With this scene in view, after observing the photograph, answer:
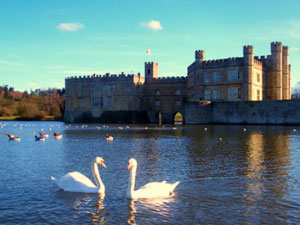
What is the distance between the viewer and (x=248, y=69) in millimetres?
56875

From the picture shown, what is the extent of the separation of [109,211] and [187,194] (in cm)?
279

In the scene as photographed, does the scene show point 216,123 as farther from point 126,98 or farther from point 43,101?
point 43,101

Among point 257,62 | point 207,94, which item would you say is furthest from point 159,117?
point 257,62

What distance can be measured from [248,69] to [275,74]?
808cm

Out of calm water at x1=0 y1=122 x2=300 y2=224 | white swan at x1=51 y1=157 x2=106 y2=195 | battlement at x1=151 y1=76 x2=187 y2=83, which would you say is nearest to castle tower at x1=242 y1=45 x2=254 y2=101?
battlement at x1=151 y1=76 x2=187 y2=83

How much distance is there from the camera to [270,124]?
175 ft

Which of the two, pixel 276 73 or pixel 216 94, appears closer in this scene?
pixel 216 94

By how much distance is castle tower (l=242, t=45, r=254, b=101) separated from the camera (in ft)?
186

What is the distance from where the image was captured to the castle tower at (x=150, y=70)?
73.6m

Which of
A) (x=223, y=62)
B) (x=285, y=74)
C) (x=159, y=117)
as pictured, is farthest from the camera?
(x=159, y=117)

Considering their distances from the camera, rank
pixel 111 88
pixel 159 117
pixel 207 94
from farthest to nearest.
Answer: pixel 159 117
pixel 111 88
pixel 207 94

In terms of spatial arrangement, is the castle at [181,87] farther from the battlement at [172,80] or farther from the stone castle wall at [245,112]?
the stone castle wall at [245,112]

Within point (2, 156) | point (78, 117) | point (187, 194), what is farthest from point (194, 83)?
point (187, 194)

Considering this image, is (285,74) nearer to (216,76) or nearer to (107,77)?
(216,76)
